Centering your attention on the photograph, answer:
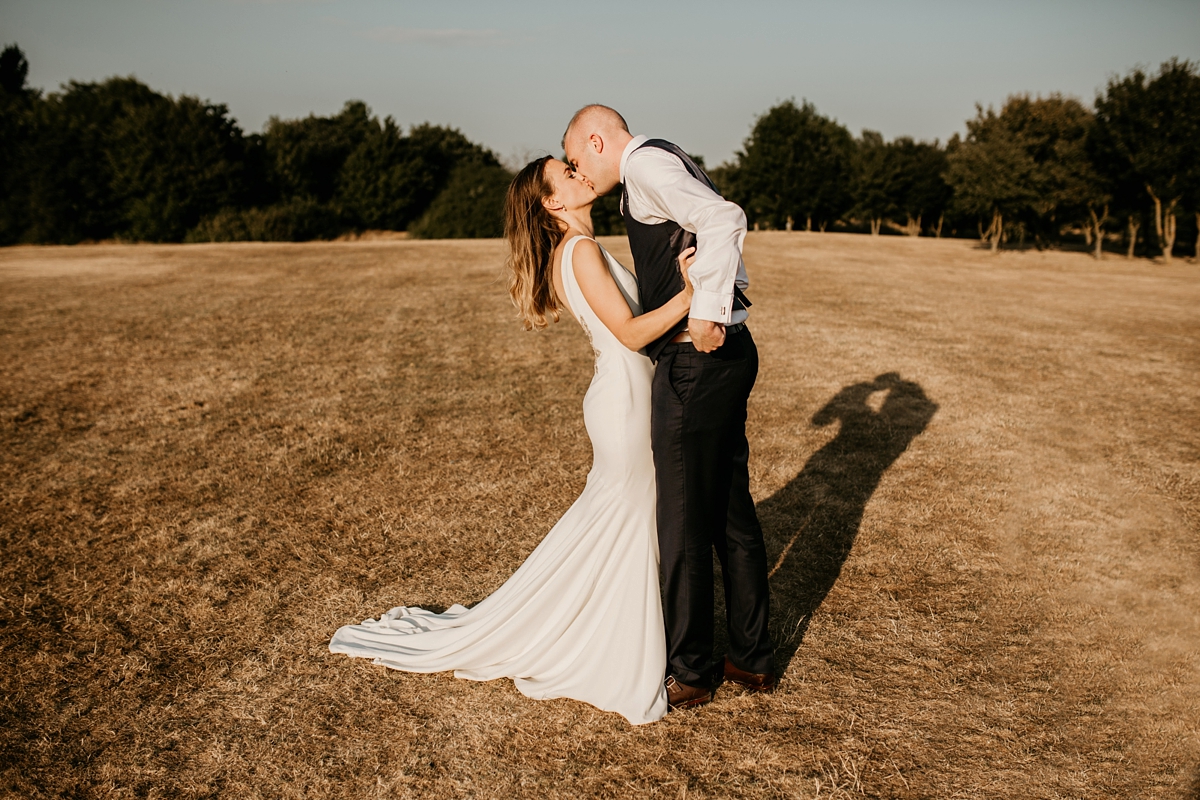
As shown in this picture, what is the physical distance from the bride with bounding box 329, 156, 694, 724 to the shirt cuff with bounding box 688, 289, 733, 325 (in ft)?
1.33

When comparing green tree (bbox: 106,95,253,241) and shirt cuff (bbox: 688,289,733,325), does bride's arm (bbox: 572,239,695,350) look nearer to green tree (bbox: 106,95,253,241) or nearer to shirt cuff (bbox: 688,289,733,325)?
shirt cuff (bbox: 688,289,733,325)

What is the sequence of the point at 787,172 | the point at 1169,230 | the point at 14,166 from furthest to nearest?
the point at 787,172, the point at 14,166, the point at 1169,230

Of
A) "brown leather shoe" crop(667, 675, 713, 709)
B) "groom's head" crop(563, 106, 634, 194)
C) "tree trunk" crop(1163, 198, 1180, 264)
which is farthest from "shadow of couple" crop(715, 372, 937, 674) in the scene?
"tree trunk" crop(1163, 198, 1180, 264)

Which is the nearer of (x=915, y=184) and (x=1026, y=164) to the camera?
(x=1026, y=164)

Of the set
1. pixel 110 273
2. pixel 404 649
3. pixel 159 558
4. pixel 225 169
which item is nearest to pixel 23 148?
pixel 225 169

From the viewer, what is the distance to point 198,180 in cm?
3225

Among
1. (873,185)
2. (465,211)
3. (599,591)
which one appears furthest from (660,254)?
(873,185)

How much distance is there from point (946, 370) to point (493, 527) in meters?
7.26

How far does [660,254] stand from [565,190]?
1.83 feet

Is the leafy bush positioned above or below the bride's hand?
above

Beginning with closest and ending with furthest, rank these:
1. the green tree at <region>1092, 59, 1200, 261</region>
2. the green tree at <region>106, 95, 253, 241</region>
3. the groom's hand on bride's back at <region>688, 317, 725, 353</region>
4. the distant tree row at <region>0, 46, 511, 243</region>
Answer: the groom's hand on bride's back at <region>688, 317, 725, 353</region>
the green tree at <region>1092, 59, 1200, 261</region>
the distant tree row at <region>0, 46, 511, 243</region>
the green tree at <region>106, 95, 253, 241</region>

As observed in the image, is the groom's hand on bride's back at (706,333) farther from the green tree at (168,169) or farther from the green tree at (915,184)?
the green tree at (915,184)

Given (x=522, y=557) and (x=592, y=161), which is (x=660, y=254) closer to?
(x=592, y=161)

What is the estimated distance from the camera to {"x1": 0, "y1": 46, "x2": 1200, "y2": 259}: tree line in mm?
26578
